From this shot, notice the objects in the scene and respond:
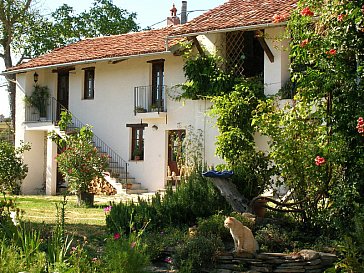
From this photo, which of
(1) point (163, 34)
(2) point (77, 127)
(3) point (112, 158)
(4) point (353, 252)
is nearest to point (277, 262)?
(4) point (353, 252)

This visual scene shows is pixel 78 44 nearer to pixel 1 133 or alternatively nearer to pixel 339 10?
pixel 1 133

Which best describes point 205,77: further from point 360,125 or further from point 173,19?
point 360,125

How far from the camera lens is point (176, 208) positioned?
413 inches

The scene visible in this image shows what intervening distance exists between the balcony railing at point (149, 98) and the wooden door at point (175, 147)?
3.55ft

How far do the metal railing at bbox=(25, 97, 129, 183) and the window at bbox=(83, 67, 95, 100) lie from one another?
1024 millimetres

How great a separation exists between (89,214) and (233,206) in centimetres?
514

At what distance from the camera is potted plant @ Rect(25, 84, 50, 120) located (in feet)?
82.3

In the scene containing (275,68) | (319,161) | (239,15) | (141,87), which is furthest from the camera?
(141,87)

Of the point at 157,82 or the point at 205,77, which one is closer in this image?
the point at 205,77

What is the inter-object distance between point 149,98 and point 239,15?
16.9ft

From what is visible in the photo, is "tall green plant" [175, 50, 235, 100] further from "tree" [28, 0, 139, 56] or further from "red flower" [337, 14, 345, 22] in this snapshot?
"tree" [28, 0, 139, 56]

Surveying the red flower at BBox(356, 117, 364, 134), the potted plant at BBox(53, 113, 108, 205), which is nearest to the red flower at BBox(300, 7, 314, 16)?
the red flower at BBox(356, 117, 364, 134)

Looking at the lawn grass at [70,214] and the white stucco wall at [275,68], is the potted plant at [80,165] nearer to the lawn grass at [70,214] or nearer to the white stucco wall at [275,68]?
the lawn grass at [70,214]

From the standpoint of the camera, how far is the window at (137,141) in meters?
22.0
